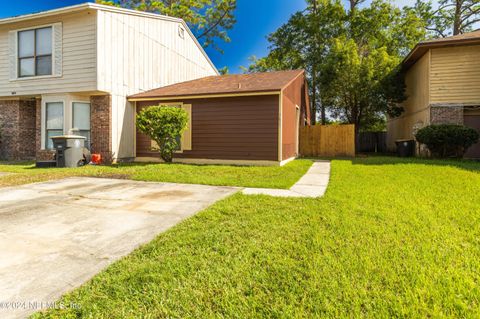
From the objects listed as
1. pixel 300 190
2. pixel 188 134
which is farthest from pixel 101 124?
pixel 300 190

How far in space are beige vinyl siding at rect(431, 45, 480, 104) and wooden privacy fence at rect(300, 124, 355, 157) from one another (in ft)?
13.0

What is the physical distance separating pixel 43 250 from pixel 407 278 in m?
3.40

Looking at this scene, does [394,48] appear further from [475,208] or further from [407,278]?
[407,278]

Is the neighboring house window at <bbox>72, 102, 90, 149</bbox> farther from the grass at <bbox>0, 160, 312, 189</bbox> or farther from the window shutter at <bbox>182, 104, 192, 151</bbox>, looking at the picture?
the window shutter at <bbox>182, 104, 192, 151</bbox>

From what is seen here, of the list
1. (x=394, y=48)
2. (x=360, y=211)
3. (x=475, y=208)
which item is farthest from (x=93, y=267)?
(x=394, y=48)

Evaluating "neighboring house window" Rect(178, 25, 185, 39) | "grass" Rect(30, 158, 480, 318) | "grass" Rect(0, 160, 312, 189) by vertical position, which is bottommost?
"grass" Rect(30, 158, 480, 318)

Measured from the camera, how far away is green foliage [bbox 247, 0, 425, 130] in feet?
54.3

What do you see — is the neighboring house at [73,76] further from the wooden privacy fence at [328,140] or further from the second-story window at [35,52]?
the wooden privacy fence at [328,140]

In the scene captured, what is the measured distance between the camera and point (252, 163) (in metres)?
9.60

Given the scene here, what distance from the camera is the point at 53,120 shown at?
34.4 ft

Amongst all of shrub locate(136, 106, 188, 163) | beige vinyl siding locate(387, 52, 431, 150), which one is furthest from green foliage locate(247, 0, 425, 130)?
shrub locate(136, 106, 188, 163)

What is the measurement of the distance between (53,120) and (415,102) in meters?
17.6

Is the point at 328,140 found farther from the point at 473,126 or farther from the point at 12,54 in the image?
the point at 12,54

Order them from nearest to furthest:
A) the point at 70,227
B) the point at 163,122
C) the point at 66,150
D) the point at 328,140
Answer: the point at 70,227
the point at 66,150
the point at 163,122
the point at 328,140
